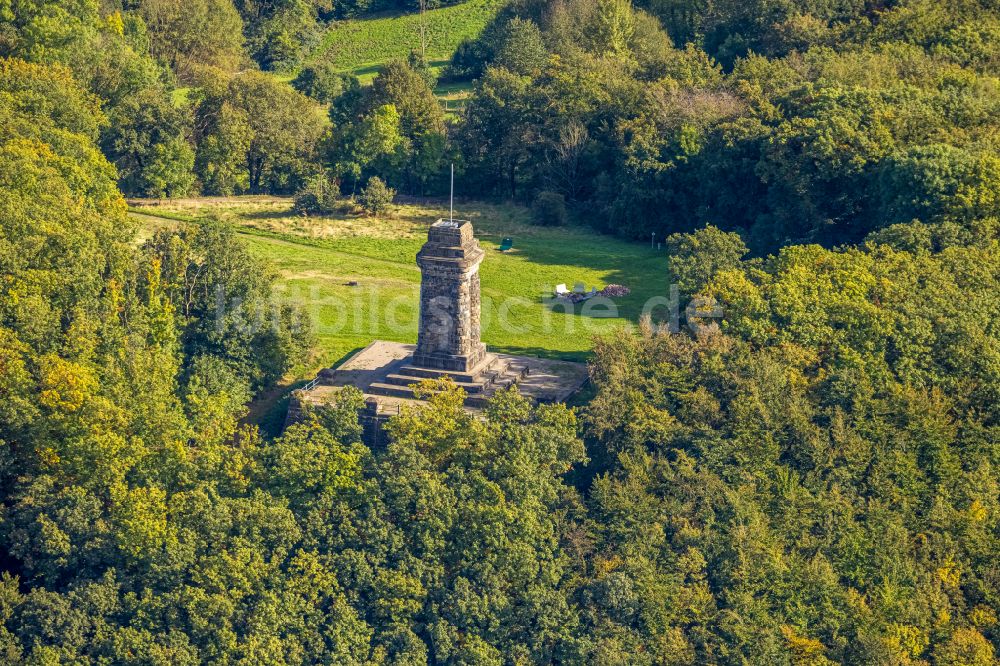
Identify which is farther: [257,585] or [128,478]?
[128,478]

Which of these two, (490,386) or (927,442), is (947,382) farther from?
(490,386)

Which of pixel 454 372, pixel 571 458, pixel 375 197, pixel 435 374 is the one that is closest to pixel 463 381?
pixel 454 372

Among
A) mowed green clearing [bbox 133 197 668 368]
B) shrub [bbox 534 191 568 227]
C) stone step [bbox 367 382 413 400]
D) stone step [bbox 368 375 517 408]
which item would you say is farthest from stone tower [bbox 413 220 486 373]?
shrub [bbox 534 191 568 227]

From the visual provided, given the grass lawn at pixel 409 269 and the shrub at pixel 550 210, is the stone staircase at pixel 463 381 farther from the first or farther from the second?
the shrub at pixel 550 210

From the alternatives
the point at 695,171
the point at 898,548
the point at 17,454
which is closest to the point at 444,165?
the point at 695,171

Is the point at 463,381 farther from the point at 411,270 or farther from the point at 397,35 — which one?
the point at 397,35

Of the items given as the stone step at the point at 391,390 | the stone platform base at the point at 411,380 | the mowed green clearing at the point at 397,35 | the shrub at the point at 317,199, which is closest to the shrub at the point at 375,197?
the shrub at the point at 317,199
